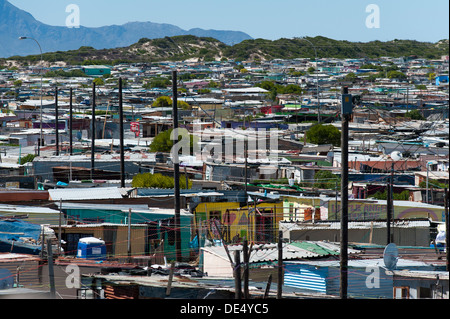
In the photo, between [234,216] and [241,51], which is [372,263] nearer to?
[234,216]

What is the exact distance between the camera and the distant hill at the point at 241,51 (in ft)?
422

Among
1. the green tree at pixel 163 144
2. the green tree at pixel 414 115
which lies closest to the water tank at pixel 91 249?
the green tree at pixel 163 144

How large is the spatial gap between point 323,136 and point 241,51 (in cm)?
10111

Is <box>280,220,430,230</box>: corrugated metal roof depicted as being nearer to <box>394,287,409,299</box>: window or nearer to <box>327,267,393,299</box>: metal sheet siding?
<box>327,267,393,299</box>: metal sheet siding

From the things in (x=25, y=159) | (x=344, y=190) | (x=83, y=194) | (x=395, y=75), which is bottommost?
(x=83, y=194)

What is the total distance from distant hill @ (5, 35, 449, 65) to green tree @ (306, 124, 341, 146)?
3598 inches

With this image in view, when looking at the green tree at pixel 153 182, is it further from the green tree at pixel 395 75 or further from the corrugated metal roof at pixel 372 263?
the green tree at pixel 395 75

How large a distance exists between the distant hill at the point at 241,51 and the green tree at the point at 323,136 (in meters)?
91.4

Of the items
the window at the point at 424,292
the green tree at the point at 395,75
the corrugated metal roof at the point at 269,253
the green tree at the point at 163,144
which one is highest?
the green tree at the point at 395,75

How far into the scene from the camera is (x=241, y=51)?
13450 centimetres

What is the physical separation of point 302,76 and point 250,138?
6872 cm

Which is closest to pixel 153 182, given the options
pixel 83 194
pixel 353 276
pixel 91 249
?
pixel 83 194

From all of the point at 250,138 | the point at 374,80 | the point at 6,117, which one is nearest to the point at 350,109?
the point at 250,138

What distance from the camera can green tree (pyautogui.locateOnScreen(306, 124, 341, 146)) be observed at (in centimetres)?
3481
